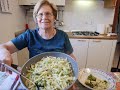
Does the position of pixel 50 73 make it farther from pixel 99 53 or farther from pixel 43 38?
pixel 99 53

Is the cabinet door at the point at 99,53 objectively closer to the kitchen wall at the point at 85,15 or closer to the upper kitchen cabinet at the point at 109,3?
the kitchen wall at the point at 85,15

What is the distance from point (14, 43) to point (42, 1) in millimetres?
465

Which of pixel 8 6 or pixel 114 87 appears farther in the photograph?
pixel 8 6

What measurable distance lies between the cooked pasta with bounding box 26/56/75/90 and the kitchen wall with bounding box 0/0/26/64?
3.57ft

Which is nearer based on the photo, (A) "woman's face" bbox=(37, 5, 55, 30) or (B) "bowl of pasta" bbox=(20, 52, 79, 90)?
(B) "bowl of pasta" bbox=(20, 52, 79, 90)

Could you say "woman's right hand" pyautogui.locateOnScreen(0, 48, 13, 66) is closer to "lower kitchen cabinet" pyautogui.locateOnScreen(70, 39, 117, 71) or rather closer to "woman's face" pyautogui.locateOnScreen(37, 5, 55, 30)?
"woman's face" pyautogui.locateOnScreen(37, 5, 55, 30)

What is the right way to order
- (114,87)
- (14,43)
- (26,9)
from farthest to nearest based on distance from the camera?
(26,9)
(14,43)
(114,87)

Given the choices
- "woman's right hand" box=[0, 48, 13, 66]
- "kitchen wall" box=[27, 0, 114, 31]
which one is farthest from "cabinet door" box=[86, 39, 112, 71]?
"woman's right hand" box=[0, 48, 13, 66]

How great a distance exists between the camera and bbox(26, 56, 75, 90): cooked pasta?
65 cm

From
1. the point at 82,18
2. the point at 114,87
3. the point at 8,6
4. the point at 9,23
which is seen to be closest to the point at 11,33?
the point at 9,23

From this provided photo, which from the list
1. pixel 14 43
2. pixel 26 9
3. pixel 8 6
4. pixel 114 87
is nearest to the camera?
pixel 114 87

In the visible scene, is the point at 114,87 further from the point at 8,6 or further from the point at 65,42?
the point at 8,6

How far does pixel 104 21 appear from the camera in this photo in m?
2.72

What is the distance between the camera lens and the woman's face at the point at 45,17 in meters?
1.18
